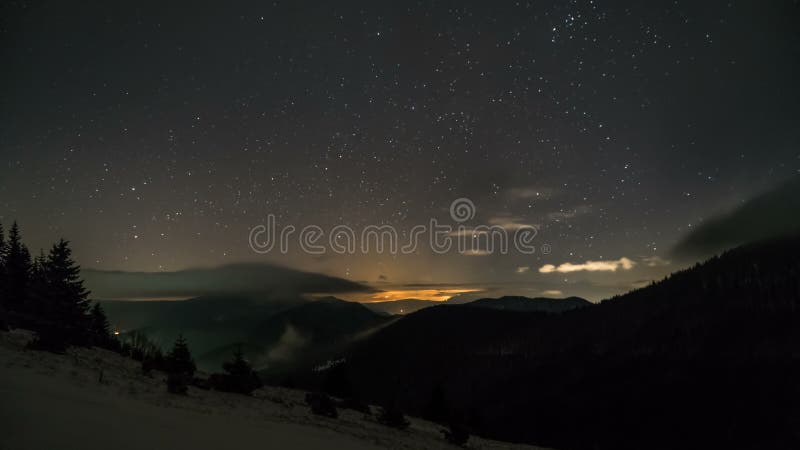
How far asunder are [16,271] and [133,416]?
45145mm

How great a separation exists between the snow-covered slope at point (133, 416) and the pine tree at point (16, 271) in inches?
863

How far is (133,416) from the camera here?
37.6 ft

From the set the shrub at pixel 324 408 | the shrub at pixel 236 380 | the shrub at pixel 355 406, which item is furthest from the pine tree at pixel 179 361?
the shrub at pixel 355 406

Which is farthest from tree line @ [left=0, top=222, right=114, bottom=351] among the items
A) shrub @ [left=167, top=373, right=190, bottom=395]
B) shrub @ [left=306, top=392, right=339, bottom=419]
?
shrub @ [left=306, top=392, right=339, bottom=419]

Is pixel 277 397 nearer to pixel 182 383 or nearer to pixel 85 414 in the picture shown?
pixel 182 383

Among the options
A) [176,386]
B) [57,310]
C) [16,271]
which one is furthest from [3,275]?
[176,386]

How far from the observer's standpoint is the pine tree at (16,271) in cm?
4003

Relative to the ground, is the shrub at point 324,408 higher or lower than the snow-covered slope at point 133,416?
lower

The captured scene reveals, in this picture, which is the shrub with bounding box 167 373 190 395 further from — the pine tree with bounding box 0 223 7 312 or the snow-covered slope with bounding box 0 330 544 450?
the pine tree with bounding box 0 223 7 312

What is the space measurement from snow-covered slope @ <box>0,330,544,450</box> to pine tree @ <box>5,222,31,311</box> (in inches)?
863

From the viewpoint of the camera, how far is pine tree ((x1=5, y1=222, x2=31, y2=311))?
40.0 metres

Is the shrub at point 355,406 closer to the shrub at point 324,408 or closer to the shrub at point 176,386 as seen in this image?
the shrub at point 324,408

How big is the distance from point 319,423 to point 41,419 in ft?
40.4

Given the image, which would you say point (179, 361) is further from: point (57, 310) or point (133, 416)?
point (133, 416)
